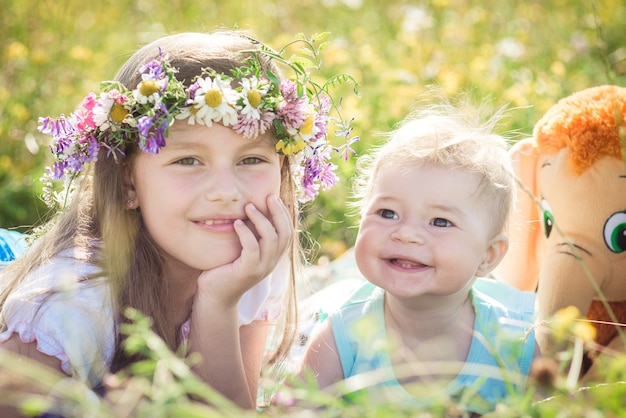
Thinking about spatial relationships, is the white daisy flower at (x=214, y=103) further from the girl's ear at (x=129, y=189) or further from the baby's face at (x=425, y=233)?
Answer: the baby's face at (x=425, y=233)

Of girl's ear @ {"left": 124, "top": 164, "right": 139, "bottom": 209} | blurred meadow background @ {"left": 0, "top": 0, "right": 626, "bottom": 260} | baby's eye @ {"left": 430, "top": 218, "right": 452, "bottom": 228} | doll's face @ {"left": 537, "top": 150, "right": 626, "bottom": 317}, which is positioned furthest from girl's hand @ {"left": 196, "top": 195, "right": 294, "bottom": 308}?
blurred meadow background @ {"left": 0, "top": 0, "right": 626, "bottom": 260}

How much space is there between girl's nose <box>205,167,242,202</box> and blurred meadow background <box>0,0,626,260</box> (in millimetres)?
1609

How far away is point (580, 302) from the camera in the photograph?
2564mm

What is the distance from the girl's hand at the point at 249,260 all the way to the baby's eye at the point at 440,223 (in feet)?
1.47

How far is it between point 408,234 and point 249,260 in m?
0.48

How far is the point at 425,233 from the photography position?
2.44m

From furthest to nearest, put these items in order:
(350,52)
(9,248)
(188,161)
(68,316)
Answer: (350,52)
(9,248)
(188,161)
(68,316)

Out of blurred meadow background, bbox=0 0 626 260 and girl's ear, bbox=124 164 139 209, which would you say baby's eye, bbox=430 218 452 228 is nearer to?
girl's ear, bbox=124 164 139 209

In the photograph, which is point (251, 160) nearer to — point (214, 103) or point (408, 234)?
point (214, 103)

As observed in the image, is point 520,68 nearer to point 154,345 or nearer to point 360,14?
point 360,14

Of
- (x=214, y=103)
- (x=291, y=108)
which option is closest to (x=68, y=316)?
(x=214, y=103)

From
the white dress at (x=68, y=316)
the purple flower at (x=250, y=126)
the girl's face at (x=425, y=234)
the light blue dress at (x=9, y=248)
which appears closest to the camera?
the white dress at (x=68, y=316)

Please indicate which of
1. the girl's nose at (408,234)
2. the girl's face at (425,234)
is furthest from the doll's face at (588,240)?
the girl's nose at (408,234)

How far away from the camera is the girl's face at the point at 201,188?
91.2 inches
